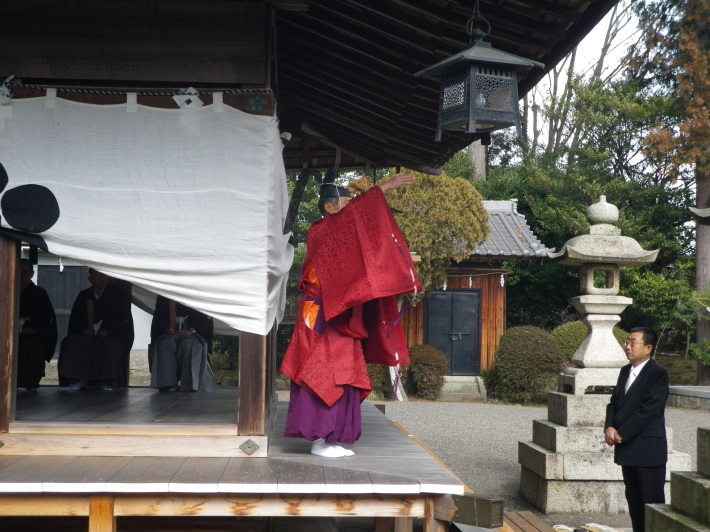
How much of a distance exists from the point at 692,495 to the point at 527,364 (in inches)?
412

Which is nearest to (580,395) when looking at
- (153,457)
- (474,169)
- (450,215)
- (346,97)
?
(346,97)

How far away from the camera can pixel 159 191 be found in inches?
164

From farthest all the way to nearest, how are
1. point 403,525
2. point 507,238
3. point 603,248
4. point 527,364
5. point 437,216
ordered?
1. point 507,238
2. point 527,364
3. point 437,216
4. point 603,248
5. point 403,525

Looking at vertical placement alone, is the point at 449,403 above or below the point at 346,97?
below

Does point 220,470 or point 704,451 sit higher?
point 704,451

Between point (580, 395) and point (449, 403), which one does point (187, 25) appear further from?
point (449, 403)

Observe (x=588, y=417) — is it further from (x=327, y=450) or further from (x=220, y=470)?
(x=220, y=470)

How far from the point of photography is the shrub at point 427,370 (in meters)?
14.9

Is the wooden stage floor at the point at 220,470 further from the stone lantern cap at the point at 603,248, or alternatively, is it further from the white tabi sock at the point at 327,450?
the stone lantern cap at the point at 603,248

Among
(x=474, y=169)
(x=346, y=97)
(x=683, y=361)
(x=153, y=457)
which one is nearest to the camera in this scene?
(x=153, y=457)

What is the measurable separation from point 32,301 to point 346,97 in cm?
347

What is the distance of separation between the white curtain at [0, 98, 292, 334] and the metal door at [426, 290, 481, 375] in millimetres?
12053

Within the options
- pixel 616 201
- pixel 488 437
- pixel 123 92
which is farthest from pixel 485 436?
pixel 616 201

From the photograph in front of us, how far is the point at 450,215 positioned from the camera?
13.9 meters
